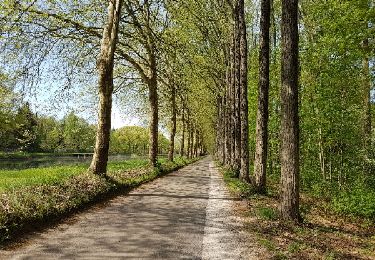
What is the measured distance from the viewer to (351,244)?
9148 mm

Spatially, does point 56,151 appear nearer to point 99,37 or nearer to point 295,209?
point 99,37

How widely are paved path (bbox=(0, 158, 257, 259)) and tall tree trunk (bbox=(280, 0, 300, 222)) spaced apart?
1.46m

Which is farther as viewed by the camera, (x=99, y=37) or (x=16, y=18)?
→ (x=99, y=37)

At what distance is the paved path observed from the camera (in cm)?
693

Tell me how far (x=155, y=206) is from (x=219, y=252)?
488 centimetres

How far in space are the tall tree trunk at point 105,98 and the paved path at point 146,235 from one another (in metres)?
2.87

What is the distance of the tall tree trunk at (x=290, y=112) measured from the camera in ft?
32.0

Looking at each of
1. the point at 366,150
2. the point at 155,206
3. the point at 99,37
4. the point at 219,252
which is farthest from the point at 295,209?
the point at 99,37

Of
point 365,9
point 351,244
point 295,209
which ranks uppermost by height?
point 365,9

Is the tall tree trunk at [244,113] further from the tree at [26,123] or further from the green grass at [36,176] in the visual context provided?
the tree at [26,123]

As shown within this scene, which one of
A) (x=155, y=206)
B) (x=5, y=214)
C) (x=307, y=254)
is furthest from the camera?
(x=155, y=206)

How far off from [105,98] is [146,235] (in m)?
8.38

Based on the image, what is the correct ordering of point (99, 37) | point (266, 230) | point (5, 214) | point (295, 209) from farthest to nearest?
point (99, 37)
point (295, 209)
point (266, 230)
point (5, 214)

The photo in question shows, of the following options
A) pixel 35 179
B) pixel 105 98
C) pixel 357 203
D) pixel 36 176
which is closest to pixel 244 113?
pixel 357 203
